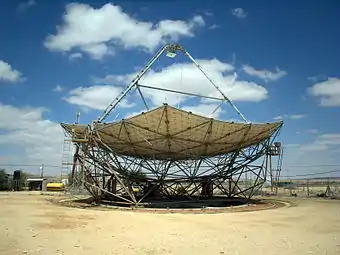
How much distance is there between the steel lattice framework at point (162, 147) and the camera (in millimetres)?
31875

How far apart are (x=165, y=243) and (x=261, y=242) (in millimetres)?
4474

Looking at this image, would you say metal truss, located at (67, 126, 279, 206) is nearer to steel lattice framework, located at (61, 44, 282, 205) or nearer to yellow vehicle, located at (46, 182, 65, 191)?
steel lattice framework, located at (61, 44, 282, 205)

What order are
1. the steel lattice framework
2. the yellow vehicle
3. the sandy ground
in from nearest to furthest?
the sandy ground
the steel lattice framework
the yellow vehicle

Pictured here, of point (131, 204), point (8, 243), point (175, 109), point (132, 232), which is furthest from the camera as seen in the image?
point (131, 204)

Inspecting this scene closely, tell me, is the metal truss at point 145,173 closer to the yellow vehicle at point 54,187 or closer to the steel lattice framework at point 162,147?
the steel lattice framework at point 162,147

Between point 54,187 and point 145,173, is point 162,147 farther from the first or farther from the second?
point 54,187

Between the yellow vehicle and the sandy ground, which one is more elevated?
the sandy ground

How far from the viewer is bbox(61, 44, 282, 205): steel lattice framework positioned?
31.9 metres

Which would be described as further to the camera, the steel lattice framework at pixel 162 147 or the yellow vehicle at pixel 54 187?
the yellow vehicle at pixel 54 187

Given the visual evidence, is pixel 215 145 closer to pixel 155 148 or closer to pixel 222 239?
pixel 155 148

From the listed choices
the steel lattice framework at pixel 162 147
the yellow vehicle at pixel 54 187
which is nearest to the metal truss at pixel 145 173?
the steel lattice framework at pixel 162 147

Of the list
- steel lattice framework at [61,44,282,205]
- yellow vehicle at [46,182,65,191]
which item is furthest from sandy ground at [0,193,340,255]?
yellow vehicle at [46,182,65,191]

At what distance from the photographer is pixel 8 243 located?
1380cm

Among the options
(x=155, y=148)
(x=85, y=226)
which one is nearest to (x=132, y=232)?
(x=85, y=226)
